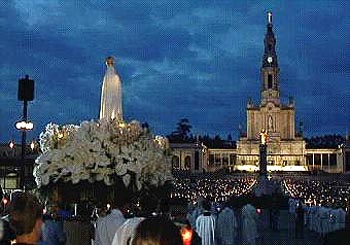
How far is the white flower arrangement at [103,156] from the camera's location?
6133 millimetres

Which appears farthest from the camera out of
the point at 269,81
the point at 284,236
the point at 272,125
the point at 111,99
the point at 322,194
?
the point at 269,81

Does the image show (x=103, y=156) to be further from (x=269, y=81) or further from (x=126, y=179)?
(x=269, y=81)

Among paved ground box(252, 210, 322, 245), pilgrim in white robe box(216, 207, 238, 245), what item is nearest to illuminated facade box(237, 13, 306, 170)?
paved ground box(252, 210, 322, 245)

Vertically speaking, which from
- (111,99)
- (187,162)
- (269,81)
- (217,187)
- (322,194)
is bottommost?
(322,194)

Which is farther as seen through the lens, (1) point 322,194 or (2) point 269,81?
(2) point 269,81

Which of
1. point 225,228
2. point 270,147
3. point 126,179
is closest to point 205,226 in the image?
point 225,228

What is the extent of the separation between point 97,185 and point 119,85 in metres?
1.13

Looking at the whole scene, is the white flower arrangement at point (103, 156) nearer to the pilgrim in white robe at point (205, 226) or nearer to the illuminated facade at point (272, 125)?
the pilgrim in white robe at point (205, 226)

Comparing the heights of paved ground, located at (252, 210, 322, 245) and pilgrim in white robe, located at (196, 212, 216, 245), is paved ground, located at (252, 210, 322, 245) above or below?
below

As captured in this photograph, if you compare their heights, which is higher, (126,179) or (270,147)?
(270,147)

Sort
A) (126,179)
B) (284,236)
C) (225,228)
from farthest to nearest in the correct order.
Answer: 1. (284,236)
2. (225,228)
3. (126,179)

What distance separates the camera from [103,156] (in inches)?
243

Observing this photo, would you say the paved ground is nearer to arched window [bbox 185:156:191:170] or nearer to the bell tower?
arched window [bbox 185:156:191:170]

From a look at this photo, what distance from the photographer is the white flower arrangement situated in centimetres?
613
